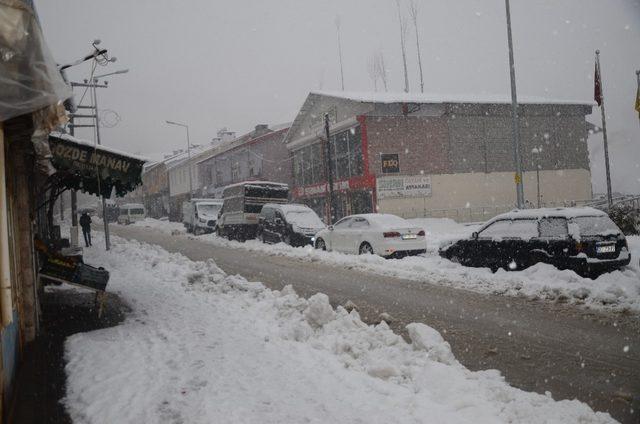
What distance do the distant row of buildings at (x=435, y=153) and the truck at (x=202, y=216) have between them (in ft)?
27.5

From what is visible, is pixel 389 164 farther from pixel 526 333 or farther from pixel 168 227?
pixel 526 333

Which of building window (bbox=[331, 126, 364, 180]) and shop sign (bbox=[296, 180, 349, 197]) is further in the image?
shop sign (bbox=[296, 180, 349, 197])

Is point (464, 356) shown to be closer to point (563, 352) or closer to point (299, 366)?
point (563, 352)

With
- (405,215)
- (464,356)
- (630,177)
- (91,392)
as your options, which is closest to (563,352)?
(464,356)

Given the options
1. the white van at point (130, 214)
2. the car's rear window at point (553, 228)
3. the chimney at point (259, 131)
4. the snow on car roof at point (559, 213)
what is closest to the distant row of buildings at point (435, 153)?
the chimney at point (259, 131)

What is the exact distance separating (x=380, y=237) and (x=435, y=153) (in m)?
19.4

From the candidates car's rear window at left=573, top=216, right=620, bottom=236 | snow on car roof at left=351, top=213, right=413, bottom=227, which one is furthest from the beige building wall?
car's rear window at left=573, top=216, right=620, bottom=236

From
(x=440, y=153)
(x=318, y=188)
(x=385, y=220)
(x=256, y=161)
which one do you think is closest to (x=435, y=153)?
(x=440, y=153)

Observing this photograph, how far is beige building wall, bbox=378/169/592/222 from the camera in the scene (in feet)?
101

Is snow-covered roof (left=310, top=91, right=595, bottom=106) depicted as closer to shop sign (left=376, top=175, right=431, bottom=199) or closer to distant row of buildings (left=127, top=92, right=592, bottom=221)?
distant row of buildings (left=127, top=92, right=592, bottom=221)

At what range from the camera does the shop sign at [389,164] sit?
102ft

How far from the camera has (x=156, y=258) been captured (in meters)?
15.3

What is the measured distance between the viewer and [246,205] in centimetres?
2458

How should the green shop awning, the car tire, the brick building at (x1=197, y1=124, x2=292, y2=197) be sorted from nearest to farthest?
the green shop awning, the car tire, the brick building at (x1=197, y1=124, x2=292, y2=197)
